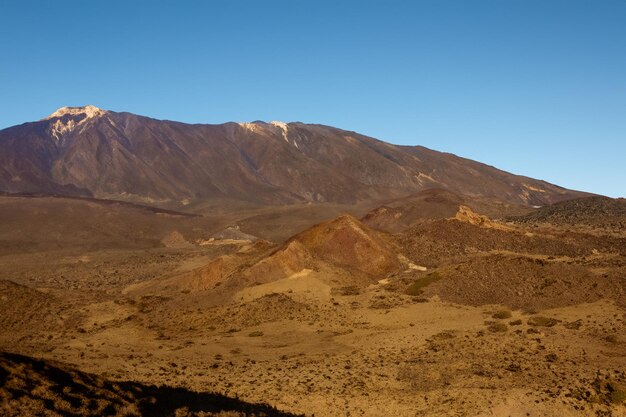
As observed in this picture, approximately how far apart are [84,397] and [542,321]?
2337cm

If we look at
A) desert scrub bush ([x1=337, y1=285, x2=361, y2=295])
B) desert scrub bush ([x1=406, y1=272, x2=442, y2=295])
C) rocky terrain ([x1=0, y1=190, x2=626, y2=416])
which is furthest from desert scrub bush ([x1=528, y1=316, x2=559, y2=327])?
desert scrub bush ([x1=337, y1=285, x2=361, y2=295])

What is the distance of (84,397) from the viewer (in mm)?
15570

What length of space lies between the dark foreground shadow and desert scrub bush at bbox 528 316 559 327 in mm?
16856

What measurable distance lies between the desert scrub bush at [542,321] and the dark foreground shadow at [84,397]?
16.9 metres

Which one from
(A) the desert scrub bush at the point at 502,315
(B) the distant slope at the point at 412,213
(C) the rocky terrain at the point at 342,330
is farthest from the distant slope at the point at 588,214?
(A) the desert scrub bush at the point at 502,315

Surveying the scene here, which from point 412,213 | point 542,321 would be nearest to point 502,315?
point 542,321

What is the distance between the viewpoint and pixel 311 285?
39594mm

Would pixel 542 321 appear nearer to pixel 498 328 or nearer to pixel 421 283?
pixel 498 328

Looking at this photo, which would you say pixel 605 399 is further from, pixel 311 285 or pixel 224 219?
pixel 224 219

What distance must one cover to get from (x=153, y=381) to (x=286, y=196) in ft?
544

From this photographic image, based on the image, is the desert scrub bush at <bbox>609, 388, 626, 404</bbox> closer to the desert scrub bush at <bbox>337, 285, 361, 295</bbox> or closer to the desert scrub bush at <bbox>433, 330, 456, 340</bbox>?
the desert scrub bush at <bbox>433, 330, 456, 340</bbox>

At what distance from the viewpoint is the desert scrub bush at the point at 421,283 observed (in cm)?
3762

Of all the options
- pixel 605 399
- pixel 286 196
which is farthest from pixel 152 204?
pixel 605 399

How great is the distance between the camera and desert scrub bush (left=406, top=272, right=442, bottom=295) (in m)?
37.6
